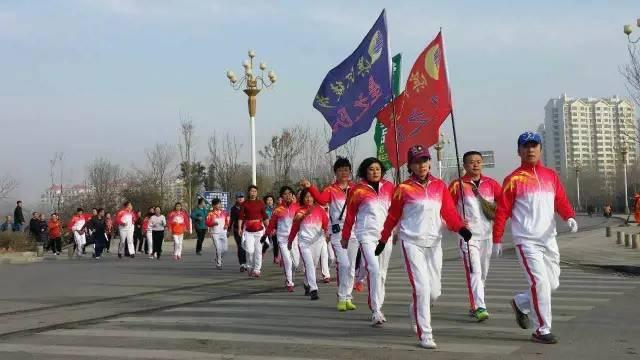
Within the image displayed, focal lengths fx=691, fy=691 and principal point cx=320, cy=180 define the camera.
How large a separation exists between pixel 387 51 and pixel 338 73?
1869 millimetres

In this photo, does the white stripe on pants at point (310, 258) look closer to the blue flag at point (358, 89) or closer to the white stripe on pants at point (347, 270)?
the white stripe on pants at point (347, 270)

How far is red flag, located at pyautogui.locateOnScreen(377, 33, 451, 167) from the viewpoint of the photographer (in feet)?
31.1

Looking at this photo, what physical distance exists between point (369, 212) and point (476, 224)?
4.45 ft

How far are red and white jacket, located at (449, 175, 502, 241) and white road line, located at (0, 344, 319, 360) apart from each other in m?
3.22

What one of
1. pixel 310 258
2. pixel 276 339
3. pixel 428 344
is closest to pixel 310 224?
pixel 310 258

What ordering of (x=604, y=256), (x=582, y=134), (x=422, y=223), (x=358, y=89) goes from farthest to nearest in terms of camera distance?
(x=582, y=134), (x=604, y=256), (x=358, y=89), (x=422, y=223)

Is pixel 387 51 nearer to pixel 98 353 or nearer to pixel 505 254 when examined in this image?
pixel 98 353

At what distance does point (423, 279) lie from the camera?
23.0 feet

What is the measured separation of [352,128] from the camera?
39.3 ft

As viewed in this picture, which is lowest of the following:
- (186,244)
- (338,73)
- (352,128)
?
(186,244)

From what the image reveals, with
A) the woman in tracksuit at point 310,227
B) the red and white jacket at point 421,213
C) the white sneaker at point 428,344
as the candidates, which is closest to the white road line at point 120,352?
the white sneaker at point 428,344

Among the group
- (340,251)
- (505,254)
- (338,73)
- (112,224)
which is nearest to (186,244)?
(112,224)

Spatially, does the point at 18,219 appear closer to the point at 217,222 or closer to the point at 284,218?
the point at 217,222

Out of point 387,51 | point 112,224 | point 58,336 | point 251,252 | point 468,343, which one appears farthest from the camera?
point 112,224
